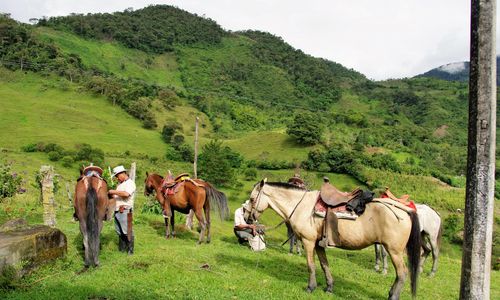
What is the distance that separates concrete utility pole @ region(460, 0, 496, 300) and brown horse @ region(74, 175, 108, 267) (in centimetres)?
702

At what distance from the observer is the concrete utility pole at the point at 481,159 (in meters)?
3.82

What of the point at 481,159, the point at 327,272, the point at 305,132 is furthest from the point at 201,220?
the point at 305,132

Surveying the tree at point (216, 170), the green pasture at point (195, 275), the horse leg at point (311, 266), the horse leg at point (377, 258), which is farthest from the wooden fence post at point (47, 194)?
the tree at point (216, 170)

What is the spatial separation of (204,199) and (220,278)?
165 inches

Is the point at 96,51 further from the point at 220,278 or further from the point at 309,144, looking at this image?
the point at 220,278

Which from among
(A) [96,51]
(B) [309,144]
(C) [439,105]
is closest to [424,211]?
(B) [309,144]

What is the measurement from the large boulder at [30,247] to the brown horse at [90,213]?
1.81ft

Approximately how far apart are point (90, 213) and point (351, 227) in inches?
211

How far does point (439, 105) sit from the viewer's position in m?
120

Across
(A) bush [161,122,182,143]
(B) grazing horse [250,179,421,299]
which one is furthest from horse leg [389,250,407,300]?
(A) bush [161,122,182,143]

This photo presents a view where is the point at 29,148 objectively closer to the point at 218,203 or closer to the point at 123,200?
the point at 218,203

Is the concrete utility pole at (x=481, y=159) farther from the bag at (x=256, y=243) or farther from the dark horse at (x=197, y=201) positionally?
the dark horse at (x=197, y=201)

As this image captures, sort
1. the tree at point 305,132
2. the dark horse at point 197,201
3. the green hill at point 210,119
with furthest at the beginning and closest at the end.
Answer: the tree at point 305,132, the dark horse at point 197,201, the green hill at point 210,119

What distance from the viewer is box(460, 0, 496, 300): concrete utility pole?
3820 millimetres
